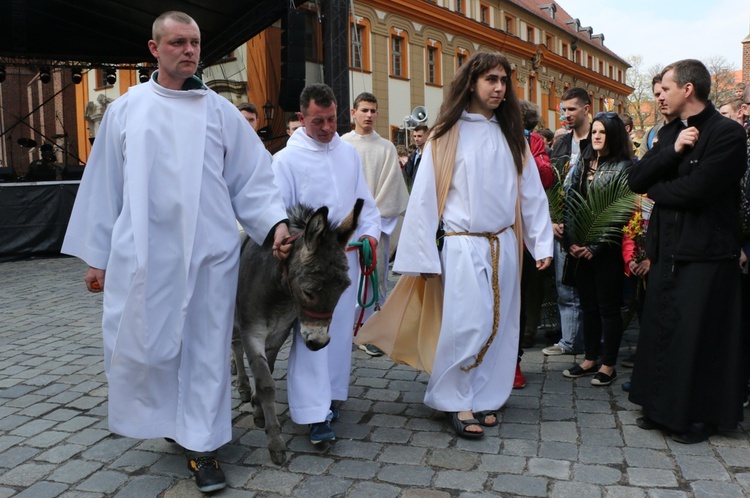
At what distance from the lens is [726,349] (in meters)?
4.08

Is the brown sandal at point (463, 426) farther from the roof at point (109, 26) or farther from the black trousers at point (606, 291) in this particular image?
the roof at point (109, 26)

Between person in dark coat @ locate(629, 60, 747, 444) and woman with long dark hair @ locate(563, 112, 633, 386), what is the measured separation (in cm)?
102

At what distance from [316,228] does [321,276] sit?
0.25m

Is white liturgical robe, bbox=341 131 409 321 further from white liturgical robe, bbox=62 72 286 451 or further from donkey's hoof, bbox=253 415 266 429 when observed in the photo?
white liturgical robe, bbox=62 72 286 451

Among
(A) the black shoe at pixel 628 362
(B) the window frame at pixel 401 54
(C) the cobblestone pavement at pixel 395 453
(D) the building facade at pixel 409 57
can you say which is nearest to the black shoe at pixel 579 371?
(C) the cobblestone pavement at pixel 395 453

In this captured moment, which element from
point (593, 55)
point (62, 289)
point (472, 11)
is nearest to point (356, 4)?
point (472, 11)

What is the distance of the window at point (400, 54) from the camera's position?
31016mm

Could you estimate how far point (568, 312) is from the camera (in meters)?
6.11

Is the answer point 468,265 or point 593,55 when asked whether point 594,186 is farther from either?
point 593,55

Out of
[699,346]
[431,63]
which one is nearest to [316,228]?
[699,346]

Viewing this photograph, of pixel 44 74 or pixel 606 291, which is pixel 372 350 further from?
pixel 44 74

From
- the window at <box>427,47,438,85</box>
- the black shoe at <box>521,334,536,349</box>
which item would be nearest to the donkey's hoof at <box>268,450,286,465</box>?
the black shoe at <box>521,334,536,349</box>

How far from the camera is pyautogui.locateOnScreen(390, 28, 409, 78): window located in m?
31.0

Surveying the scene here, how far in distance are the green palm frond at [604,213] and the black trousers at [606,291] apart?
14 cm
